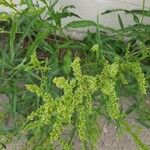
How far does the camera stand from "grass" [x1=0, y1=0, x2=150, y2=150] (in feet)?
3.87

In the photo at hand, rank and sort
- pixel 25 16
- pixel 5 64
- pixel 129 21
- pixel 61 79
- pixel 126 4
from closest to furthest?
pixel 61 79, pixel 25 16, pixel 5 64, pixel 126 4, pixel 129 21

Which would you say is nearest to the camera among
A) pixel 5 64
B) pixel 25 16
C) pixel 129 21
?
pixel 25 16

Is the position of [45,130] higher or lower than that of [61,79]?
lower

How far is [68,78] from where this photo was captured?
142 cm

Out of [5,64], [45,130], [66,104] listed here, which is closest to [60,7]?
[5,64]

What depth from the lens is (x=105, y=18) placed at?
171 cm

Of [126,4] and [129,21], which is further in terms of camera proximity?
[129,21]

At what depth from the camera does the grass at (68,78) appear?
1.18m

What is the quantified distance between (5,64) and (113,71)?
46cm

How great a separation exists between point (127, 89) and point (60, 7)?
0.43 m

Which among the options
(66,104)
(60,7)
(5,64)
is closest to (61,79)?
(66,104)

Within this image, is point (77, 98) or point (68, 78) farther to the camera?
point (68, 78)

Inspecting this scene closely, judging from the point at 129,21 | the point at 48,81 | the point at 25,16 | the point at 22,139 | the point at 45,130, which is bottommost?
the point at 22,139

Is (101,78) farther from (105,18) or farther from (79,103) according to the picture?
(105,18)
